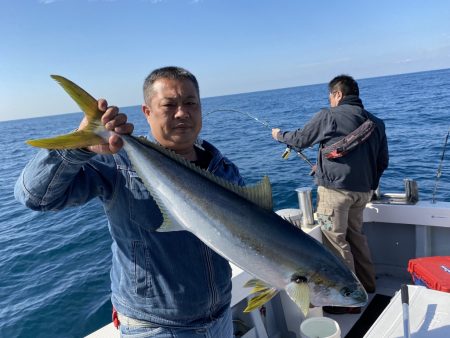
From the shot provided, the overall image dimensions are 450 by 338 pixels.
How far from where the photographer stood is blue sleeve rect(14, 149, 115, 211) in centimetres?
174

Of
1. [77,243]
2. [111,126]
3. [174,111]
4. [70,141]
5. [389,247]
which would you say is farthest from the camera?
[77,243]

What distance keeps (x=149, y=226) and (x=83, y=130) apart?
595mm

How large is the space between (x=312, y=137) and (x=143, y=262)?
3.61m

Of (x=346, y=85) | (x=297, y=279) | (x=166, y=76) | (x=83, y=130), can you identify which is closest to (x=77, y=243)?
(x=346, y=85)

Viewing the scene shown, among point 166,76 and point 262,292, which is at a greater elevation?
point 166,76

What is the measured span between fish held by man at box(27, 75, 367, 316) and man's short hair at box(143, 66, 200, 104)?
453 mm

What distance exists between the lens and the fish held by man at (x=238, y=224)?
1.75 meters

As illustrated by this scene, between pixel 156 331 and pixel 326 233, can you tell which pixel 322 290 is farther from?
pixel 326 233

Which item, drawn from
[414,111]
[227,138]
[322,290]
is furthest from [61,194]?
[414,111]

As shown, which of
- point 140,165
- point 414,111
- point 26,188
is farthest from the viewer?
point 414,111

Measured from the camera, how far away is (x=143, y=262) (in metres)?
1.98

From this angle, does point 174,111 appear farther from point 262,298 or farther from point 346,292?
point 346,292

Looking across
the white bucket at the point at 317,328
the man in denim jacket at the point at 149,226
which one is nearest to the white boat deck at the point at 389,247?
the white bucket at the point at 317,328

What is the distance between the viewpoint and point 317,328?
12.0 ft
